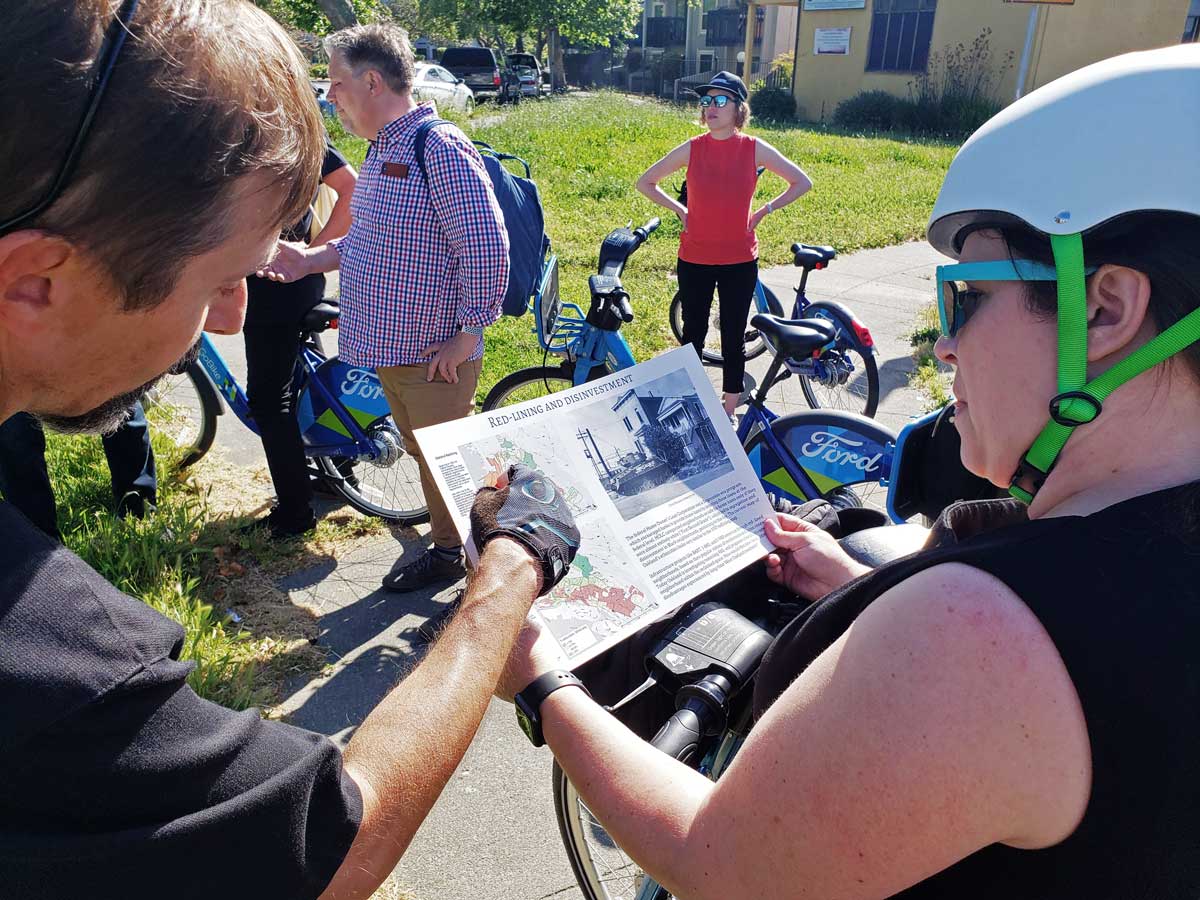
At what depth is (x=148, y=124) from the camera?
800 mm

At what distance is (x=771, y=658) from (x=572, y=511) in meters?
0.59

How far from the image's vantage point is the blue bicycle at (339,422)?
3.84 metres

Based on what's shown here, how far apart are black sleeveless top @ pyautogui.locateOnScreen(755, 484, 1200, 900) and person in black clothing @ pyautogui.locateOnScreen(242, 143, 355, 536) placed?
3.18m

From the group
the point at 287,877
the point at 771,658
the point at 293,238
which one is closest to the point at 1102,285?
the point at 771,658

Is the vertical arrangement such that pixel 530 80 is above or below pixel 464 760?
below

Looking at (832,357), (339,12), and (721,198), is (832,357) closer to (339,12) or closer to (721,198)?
(721,198)

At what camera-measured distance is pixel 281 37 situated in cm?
99

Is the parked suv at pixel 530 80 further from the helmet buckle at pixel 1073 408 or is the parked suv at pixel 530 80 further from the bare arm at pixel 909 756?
the bare arm at pixel 909 756

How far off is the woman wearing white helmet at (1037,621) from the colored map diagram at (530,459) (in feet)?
2.11

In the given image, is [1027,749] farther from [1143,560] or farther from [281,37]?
[281,37]

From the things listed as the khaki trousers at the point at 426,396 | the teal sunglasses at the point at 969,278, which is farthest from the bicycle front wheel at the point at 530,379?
the teal sunglasses at the point at 969,278

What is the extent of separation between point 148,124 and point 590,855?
6.50 feet

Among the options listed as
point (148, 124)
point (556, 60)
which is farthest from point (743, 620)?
point (556, 60)

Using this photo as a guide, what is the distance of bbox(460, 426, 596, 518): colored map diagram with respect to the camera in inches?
63.6
